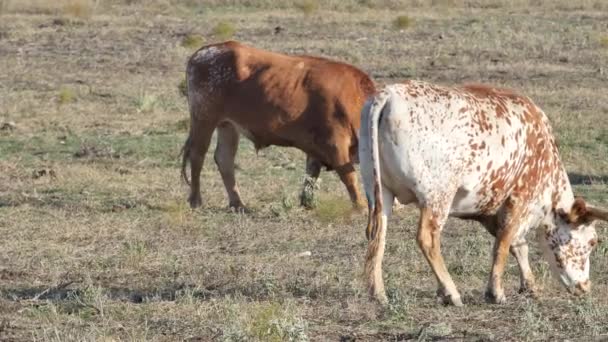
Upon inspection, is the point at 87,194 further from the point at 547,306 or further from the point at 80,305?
the point at 547,306

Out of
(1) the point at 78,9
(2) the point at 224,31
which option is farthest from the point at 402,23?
(1) the point at 78,9

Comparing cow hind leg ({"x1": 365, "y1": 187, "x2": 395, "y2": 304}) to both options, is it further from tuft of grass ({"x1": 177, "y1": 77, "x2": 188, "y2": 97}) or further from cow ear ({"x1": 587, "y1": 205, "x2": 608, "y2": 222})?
tuft of grass ({"x1": 177, "y1": 77, "x2": 188, "y2": 97})

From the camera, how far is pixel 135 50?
28.0 m

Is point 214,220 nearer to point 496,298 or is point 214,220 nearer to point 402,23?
point 496,298

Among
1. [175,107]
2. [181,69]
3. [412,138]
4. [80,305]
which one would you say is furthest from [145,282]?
[181,69]

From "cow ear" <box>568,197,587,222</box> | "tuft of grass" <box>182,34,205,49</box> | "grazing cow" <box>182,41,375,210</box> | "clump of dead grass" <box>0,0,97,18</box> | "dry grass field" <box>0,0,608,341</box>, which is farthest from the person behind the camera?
"clump of dead grass" <box>0,0,97,18</box>

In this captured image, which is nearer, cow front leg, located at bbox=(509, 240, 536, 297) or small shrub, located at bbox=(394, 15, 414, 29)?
cow front leg, located at bbox=(509, 240, 536, 297)

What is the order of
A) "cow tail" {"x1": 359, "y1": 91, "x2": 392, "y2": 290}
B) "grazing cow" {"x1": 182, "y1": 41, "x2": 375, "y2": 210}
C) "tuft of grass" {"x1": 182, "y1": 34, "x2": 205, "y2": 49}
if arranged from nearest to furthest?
"cow tail" {"x1": 359, "y1": 91, "x2": 392, "y2": 290}, "grazing cow" {"x1": 182, "y1": 41, "x2": 375, "y2": 210}, "tuft of grass" {"x1": 182, "y1": 34, "x2": 205, "y2": 49}

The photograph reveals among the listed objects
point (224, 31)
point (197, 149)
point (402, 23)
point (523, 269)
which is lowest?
point (224, 31)

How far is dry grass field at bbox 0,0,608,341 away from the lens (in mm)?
8211

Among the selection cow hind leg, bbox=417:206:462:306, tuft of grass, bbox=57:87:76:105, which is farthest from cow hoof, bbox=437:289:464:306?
tuft of grass, bbox=57:87:76:105

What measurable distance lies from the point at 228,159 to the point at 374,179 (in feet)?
16.9

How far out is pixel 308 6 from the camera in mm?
37844

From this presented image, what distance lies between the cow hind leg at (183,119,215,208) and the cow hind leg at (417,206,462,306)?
16.1ft
